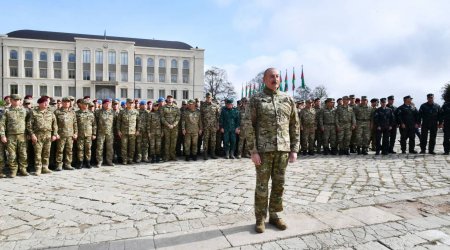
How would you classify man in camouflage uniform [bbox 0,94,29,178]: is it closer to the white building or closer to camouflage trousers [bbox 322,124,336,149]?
camouflage trousers [bbox 322,124,336,149]

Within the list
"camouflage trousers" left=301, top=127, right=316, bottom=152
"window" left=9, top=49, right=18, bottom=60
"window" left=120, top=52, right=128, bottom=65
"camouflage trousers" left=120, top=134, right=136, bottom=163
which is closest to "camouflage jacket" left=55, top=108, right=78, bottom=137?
"camouflage trousers" left=120, top=134, right=136, bottom=163

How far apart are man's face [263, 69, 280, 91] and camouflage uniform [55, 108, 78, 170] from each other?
20.8ft

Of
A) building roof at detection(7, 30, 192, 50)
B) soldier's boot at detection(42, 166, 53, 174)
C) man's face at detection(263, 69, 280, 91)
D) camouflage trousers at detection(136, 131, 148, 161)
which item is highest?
building roof at detection(7, 30, 192, 50)

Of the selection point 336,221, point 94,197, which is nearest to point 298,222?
point 336,221

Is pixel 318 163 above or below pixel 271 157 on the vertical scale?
below

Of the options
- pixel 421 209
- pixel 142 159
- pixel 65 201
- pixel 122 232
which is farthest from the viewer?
pixel 142 159

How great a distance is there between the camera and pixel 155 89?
2344 inches

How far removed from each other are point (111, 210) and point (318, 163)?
243 inches

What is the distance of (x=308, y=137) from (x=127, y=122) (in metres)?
6.29

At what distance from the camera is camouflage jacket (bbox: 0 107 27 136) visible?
706 centimetres

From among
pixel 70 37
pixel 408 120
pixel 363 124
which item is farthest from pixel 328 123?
pixel 70 37

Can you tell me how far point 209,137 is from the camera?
33.8ft

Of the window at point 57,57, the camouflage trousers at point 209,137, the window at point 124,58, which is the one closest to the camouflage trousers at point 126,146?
the camouflage trousers at point 209,137

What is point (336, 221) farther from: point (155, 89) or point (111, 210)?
point (155, 89)
